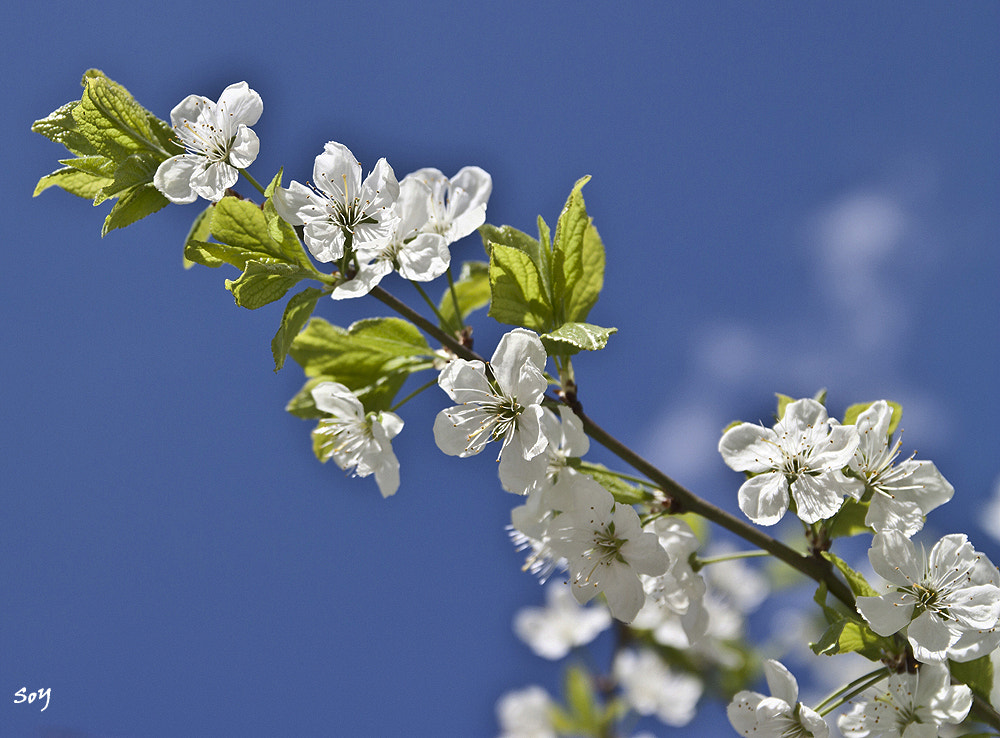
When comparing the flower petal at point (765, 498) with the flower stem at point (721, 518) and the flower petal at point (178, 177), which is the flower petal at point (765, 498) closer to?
the flower stem at point (721, 518)

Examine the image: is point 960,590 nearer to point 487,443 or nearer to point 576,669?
point 487,443

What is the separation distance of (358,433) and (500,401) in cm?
38

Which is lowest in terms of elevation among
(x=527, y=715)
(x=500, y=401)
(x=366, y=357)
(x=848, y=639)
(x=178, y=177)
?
(x=527, y=715)

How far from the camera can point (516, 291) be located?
62.7 inches

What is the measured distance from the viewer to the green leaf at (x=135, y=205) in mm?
1582

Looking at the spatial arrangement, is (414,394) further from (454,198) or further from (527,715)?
(527,715)

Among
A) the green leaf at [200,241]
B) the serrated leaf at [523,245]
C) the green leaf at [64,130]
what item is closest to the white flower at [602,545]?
the serrated leaf at [523,245]

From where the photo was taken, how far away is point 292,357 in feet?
6.07

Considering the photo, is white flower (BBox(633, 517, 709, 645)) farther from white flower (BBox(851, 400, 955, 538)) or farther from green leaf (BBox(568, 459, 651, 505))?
white flower (BBox(851, 400, 955, 538))

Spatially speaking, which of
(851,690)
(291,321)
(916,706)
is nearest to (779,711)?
(851,690)

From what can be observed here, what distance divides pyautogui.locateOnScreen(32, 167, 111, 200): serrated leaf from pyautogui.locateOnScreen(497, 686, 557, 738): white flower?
9.88 feet

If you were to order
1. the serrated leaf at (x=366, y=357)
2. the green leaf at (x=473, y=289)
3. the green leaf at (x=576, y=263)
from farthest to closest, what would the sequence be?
the green leaf at (x=473, y=289) < the serrated leaf at (x=366, y=357) < the green leaf at (x=576, y=263)

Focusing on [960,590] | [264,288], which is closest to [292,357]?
[264,288]

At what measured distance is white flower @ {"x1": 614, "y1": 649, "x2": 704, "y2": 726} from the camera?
3.71m
